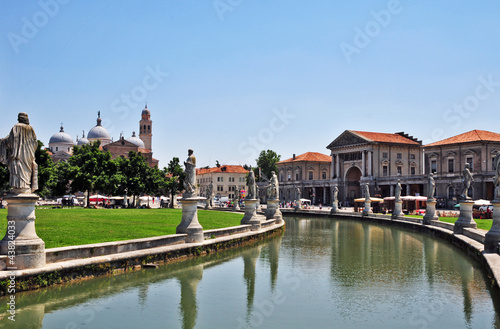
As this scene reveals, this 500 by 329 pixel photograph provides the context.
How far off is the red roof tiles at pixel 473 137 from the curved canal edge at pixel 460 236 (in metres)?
29.9

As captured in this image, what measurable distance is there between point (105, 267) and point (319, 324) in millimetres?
6978

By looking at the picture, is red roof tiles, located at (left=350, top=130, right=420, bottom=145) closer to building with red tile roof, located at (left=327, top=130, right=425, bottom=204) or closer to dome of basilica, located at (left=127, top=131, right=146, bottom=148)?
→ building with red tile roof, located at (left=327, top=130, right=425, bottom=204)

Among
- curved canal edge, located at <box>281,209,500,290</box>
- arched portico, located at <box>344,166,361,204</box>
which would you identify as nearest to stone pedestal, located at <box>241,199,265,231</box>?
curved canal edge, located at <box>281,209,500,290</box>

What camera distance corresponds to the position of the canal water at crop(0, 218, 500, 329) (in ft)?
33.8

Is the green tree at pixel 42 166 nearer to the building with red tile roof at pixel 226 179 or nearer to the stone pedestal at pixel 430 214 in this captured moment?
the stone pedestal at pixel 430 214

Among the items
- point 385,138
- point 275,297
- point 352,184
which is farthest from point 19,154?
point 352,184

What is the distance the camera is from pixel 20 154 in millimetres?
11930

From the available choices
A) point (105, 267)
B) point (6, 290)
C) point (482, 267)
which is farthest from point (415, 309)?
point (6, 290)

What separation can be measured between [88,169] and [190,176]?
137 ft

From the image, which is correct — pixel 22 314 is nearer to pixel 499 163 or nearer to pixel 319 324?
pixel 319 324

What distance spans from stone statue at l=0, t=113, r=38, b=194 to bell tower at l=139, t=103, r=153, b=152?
145086 mm

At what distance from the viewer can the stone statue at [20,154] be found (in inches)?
468

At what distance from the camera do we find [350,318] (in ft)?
35.1

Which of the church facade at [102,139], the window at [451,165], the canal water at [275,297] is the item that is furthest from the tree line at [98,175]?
the church facade at [102,139]
